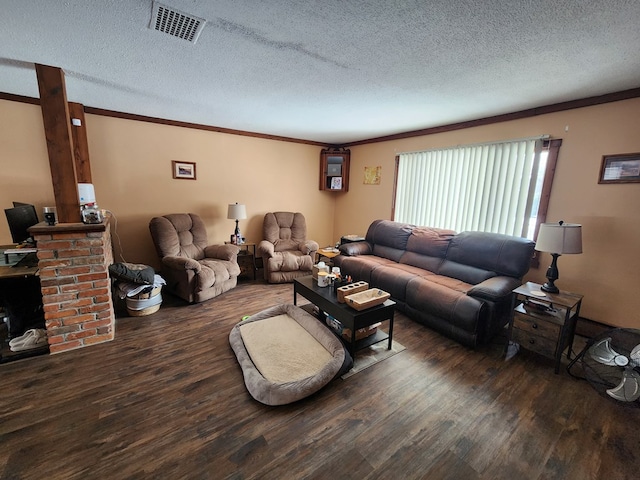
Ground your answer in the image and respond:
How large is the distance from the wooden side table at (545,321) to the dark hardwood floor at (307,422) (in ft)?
0.62

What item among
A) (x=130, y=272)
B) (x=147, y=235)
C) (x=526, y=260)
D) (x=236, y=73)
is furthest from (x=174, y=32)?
(x=526, y=260)

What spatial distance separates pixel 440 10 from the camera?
139 cm

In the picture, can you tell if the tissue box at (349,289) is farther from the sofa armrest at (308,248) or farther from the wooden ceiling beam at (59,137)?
the wooden ceiling beam at (59,137)

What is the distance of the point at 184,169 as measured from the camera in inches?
159

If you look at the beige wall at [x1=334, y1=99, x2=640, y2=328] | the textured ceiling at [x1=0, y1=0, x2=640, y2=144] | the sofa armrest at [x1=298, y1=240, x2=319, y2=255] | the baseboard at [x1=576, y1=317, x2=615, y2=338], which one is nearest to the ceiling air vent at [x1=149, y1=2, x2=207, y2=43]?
the textured ceiling at [x1=0, y1=0, x2=640, y2=144]

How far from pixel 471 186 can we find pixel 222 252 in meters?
3.53

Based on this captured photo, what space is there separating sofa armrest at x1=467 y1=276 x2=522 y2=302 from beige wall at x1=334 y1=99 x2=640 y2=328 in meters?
0.70

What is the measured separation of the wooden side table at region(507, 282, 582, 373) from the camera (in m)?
2.14

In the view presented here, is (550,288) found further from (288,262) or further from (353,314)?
(288,262)

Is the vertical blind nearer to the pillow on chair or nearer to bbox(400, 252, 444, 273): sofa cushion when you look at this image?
bbox(400, 252, 444, 273): sofa cushion

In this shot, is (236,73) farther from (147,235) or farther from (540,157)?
(540,157)

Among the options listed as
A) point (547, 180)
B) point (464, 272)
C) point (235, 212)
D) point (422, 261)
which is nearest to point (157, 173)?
point (235, 212)

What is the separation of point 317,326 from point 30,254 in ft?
9.89

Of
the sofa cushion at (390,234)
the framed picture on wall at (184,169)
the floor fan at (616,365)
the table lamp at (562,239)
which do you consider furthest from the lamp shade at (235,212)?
the floor fan at (616,365)
